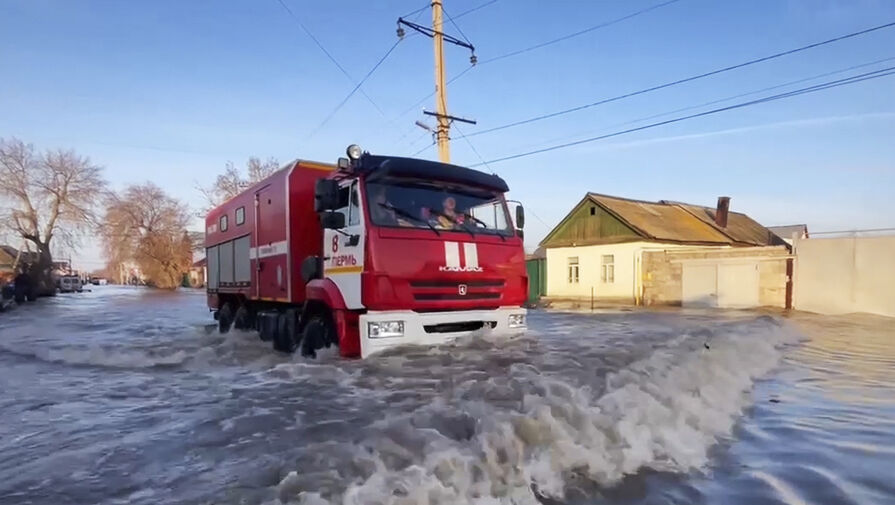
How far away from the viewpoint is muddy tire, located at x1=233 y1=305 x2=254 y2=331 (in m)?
11.1

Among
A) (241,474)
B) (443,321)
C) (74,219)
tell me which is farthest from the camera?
(74,219)

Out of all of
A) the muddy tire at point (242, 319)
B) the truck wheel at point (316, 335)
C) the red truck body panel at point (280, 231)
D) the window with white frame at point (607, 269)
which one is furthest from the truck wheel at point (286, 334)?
the window with white frame at point (607, 269)

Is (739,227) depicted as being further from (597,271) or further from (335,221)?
(335,221)

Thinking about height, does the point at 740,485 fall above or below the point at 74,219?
below

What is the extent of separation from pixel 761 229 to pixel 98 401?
4285 centimetres

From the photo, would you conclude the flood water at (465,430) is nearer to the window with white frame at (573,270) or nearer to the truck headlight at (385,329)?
the truck headlight at (385,329)

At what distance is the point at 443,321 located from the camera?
6352 millimetres

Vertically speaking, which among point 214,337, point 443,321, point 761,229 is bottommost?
point 214,337

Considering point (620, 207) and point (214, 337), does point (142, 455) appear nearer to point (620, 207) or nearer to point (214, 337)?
point (214, 337)

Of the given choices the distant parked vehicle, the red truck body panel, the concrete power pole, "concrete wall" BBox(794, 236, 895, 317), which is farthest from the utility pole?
the distant parked vehicle

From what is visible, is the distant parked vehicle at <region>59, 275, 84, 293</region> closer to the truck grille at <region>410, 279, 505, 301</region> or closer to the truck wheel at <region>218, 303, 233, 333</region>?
the truck wheel at <region>218, 303, 233, 333</region>

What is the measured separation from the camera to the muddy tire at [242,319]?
11.1m

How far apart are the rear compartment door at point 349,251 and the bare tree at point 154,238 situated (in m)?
68.6

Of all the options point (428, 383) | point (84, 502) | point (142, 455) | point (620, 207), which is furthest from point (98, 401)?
point (620, 207)
